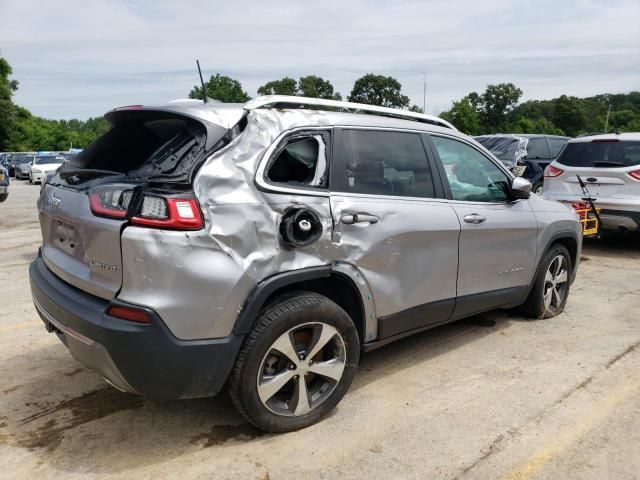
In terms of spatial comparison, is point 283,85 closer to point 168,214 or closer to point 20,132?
point 20,132

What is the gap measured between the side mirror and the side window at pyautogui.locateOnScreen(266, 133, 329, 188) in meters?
1.80

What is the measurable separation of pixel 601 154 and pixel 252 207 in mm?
6932

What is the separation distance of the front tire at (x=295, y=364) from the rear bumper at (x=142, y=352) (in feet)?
0.38

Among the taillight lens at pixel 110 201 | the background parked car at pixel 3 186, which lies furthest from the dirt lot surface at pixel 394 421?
the background parked car at pixel 3 186

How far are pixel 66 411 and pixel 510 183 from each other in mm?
3482

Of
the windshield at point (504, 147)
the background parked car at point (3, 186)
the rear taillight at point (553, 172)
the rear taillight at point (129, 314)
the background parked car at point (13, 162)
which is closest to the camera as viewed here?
the rear taillight at point (129, 314)

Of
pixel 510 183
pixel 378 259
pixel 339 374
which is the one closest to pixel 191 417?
pixel 339 374

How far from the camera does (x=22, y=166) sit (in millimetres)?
29969

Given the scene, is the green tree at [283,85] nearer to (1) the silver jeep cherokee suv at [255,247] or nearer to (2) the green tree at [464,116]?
(2) the green tree at [464,116]

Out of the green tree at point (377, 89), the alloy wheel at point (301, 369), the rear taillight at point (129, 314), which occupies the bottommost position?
the alloy wheel at point (301, 369)

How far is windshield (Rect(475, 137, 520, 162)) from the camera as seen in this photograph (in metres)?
11.8

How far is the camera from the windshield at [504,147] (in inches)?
465

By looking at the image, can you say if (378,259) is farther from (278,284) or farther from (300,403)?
(300,403)

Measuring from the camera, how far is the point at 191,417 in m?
3.24
